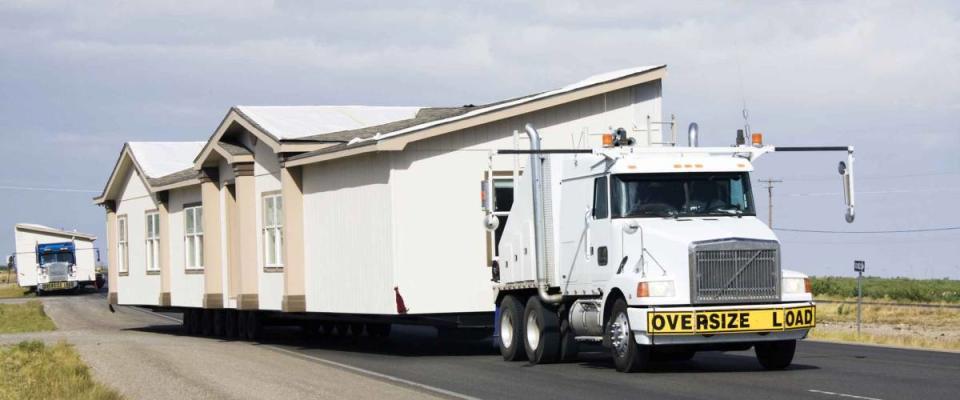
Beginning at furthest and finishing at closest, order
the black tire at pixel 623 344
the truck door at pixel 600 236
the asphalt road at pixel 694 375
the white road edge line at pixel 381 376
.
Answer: the truck door at pixel 600 236, the black tire at pixel 623 344, the white road edge line at pixel 381 376, the asphalt road at pixel 694 375

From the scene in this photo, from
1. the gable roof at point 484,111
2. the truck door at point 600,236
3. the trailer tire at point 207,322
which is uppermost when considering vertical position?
the gable roof at point 484,111

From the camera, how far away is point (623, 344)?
61.6ft

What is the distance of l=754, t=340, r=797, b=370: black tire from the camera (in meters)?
18.9

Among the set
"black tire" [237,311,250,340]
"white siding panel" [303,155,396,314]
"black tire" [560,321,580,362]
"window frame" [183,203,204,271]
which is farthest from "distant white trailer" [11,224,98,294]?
"black tire" [560,321,580,362]

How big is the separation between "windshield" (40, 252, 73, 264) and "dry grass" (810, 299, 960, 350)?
152 ft

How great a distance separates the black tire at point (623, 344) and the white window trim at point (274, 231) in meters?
13.1

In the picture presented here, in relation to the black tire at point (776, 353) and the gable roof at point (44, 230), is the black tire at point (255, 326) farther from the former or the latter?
the gable roof at point (44, 230)

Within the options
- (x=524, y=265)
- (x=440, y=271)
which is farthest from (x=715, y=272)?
(x=440, y=271)

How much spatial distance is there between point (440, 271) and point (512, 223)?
327cm

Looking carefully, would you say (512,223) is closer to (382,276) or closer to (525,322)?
(525,322)

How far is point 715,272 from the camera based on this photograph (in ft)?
59.6

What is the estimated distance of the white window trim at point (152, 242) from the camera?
138 ft

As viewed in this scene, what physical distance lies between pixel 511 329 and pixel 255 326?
12.7m

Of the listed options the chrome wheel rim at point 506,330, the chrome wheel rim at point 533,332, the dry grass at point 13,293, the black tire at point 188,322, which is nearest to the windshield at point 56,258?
the dry grass at point 13,293
